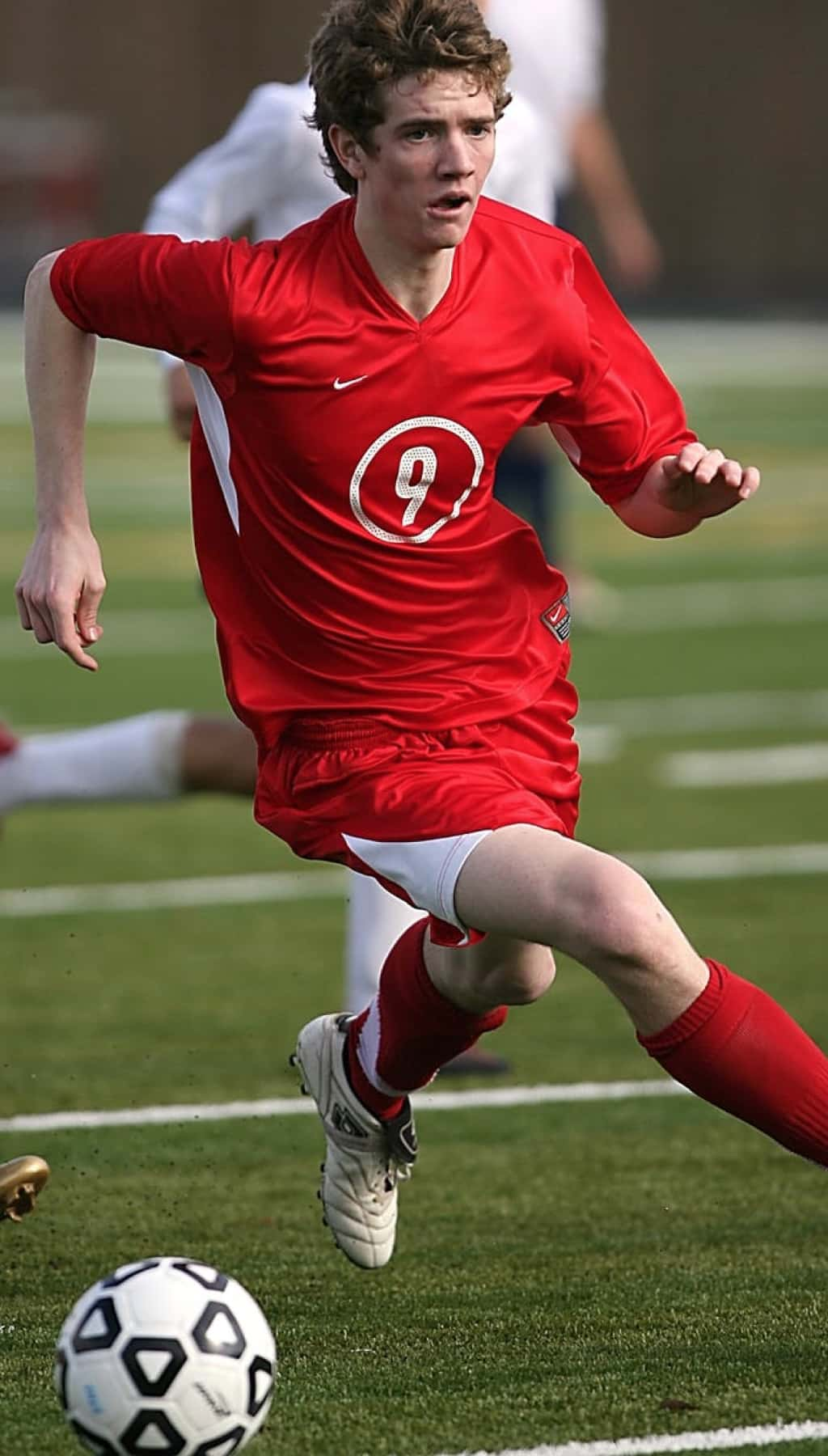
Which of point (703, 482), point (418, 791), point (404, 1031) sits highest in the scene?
point (703, 482)

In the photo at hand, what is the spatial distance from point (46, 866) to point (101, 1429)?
4399 mm

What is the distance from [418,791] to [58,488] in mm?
684

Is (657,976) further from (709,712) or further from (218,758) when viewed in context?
(709,712)

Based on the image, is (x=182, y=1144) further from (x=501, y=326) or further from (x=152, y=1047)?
(x=501, y=326)

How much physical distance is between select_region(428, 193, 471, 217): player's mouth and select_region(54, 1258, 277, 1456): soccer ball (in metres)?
1.48

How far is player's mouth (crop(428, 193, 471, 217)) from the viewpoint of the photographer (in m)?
3.41

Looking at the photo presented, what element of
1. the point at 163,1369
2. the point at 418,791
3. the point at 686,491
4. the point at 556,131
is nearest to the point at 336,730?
the point at 418,791

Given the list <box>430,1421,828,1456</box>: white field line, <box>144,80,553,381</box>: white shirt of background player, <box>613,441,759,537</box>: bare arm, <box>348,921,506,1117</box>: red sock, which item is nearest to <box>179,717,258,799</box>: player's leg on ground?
<box>144,80,553,381</box>: white shirt of background player

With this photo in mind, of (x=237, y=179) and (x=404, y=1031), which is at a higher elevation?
(x=237, y=179)

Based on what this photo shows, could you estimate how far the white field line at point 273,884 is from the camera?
6.66 m

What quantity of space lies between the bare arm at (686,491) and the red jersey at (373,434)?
0.04m

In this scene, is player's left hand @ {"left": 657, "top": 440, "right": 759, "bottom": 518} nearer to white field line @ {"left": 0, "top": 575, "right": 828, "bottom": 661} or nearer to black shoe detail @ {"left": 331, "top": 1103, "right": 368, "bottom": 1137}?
black shoe detail @ {"left": 331, "top": 1103, "right": 368, "bottom": 1137}

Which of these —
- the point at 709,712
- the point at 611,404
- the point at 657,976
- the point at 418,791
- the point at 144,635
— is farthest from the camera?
the point at 144,635

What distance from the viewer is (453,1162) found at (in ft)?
14.9
